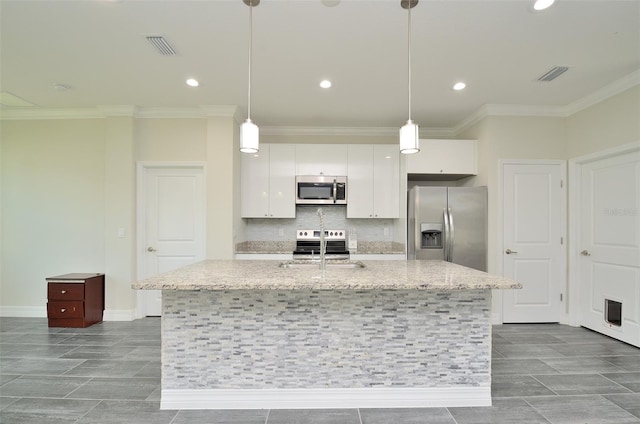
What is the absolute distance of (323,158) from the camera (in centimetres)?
447

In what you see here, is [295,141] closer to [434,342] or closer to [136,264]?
[136,264]

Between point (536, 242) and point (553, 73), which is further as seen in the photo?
point (536, 242)

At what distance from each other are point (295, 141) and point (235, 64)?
1940 millimetres

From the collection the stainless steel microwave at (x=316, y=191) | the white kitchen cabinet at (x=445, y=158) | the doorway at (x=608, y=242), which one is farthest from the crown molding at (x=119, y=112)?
the doorway at (x=608, y=242)

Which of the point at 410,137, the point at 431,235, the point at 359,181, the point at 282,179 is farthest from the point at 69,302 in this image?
the point at 431,235

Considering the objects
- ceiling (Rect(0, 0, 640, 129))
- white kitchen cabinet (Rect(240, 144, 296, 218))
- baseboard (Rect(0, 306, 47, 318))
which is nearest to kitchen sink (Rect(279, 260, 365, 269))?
ceiling (Rect(0, 0, 640, 129))

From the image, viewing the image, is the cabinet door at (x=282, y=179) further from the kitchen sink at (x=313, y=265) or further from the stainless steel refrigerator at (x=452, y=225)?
the kitchen sink at (x=313, y=265)

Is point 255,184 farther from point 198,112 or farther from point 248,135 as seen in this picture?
point 248,135

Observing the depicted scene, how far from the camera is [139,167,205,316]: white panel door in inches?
168

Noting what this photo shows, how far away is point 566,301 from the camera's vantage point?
3936 millimetres

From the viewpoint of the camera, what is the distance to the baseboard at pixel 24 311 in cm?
417

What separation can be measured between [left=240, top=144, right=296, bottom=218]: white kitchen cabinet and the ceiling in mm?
734

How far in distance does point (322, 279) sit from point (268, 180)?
278 centimetres

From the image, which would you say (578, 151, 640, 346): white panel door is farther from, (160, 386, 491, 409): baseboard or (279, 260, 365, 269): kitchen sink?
(279, 260, 365, 269): kitchen sink
